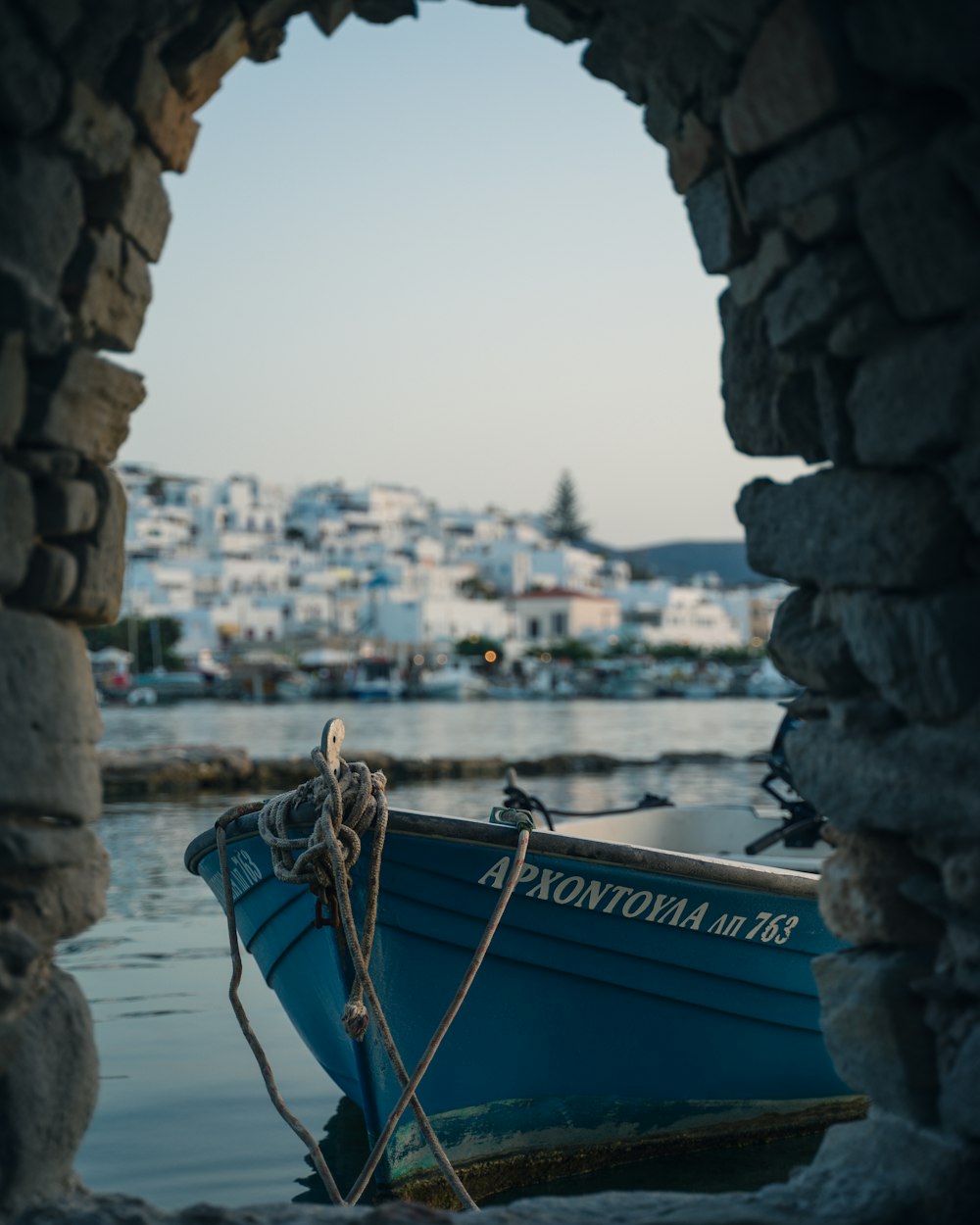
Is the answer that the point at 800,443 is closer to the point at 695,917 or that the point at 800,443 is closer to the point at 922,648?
the point at 922,648

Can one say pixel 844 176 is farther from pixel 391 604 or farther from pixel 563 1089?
pixel 391 604

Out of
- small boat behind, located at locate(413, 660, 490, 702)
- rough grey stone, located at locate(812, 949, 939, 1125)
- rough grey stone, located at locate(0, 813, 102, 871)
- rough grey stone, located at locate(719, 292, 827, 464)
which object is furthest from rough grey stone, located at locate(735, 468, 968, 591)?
small boat behind, located at locate(413, 660, 490, 702)

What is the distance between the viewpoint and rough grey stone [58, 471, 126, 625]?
3377 mm

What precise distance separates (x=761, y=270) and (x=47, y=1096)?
2.39 meters

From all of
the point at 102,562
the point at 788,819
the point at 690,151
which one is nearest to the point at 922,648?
the point at 690,151

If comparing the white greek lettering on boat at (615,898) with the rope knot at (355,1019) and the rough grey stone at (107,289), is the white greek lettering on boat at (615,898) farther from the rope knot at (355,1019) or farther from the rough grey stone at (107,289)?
the rough grey stone at (107,289)

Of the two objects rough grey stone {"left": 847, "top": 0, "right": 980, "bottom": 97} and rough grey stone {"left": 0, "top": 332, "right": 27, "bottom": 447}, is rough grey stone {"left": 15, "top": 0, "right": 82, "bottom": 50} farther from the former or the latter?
rough grey stone {"left": 847, "top": 0, "right": 980, "bottom": 97}

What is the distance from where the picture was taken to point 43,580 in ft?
10.7

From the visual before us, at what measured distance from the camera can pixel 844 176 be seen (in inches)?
124

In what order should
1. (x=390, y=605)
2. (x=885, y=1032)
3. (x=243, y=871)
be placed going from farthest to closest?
(x=390, y=605), (x=243, y=871), (x=885, y=1032)

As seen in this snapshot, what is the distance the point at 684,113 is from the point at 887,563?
1201mm

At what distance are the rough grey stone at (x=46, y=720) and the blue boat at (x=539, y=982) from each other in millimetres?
1771

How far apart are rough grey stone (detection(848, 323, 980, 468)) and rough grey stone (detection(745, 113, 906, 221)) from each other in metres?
0.37

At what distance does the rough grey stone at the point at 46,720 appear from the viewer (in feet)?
10.2
